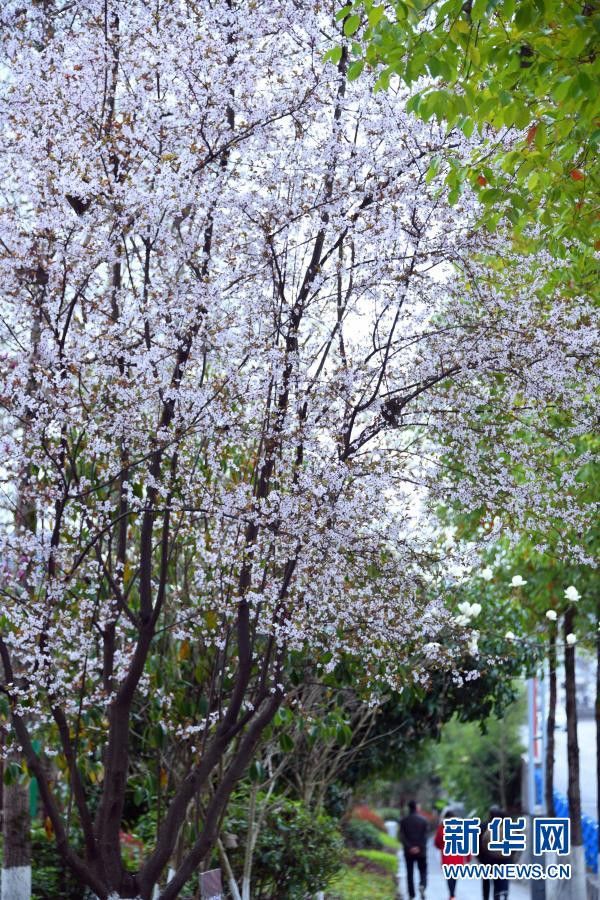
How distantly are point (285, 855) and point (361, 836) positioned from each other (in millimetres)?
19512

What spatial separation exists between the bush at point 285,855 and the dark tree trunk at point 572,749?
550 cm

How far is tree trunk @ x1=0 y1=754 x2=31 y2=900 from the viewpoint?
9.46 meters

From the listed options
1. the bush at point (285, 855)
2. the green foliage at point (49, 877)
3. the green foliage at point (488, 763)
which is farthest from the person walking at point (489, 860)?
the green foliage at point (488, 763)

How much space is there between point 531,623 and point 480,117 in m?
12.1

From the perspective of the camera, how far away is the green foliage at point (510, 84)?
591 centimetres

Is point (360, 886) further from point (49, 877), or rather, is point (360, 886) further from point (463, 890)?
point (49, 877)

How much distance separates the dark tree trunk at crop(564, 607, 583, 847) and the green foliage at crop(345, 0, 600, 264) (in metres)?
10.0

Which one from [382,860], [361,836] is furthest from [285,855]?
[361,836]

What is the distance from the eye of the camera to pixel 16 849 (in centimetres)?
951

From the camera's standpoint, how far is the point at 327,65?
722cm

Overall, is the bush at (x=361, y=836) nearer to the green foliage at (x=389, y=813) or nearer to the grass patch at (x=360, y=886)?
the grass patch at (x=360, y=886)

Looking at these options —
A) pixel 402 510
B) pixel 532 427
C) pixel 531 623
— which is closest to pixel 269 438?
pixel 402 510

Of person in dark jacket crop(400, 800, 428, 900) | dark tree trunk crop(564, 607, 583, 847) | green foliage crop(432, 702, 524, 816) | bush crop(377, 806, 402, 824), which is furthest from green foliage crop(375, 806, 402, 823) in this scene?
person in dark jacket crop(400, 800, 428, 900)

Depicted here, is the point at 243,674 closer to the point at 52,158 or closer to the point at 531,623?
the point at 52,158
